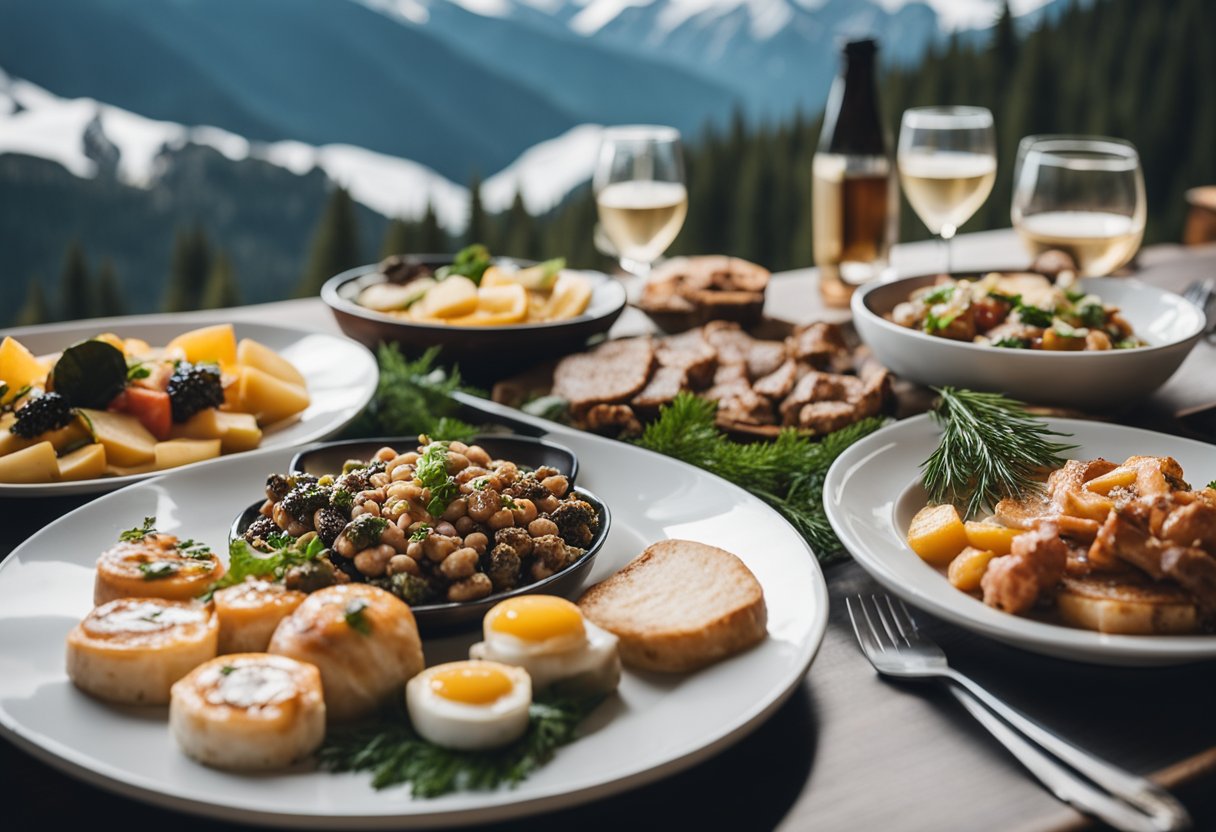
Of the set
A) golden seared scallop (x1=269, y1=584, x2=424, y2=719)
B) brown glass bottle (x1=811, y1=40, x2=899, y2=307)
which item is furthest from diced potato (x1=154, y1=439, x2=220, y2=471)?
brown glass bottle (x1=811, y1=40, x2=899, y2=307)

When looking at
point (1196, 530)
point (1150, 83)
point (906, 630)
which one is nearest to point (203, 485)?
point (906, 630)

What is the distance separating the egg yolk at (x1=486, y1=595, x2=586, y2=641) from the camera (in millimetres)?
1227

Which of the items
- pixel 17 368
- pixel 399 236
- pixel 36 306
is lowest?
pixel 36 306

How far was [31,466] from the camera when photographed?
1823 millimetres

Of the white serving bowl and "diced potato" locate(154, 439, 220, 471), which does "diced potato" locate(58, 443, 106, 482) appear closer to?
"diced potato" locate(154, 439, 220, 471)

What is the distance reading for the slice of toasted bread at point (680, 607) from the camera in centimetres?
129

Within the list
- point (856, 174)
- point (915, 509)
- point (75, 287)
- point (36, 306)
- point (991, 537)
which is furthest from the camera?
point (75, 287)

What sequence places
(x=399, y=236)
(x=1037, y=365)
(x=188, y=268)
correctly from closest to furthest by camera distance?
(x=1037, y=365)
(x=399, y=236)
(x=188, y=268)

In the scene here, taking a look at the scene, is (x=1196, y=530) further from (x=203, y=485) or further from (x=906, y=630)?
(x=203, y=485)

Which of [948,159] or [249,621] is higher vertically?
[948,159]

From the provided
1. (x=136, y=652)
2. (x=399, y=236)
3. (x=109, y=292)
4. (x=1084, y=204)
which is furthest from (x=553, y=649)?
(x=399, y=236)

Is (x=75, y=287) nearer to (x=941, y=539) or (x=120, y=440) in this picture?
(x=120, y=440)

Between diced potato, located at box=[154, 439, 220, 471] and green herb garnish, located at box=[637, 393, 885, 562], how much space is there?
886 millimetres

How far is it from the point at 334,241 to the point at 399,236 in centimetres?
98
